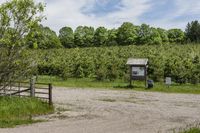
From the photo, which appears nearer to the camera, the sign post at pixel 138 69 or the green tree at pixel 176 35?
the sign post at pixel 138 69

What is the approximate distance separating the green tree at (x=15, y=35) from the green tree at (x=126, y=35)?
82051 mm

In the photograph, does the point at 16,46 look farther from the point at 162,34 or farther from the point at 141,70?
the point at 162,34

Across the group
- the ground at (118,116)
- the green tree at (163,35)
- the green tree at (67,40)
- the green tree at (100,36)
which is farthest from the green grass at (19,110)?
the green tree at (67,40)

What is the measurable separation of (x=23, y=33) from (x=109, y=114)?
5.52 meters

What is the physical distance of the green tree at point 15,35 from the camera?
60.0 ft

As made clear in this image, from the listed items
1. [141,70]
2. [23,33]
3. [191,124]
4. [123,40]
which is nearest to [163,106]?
[191,124]

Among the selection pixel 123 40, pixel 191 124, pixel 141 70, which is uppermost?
pixel 123 40

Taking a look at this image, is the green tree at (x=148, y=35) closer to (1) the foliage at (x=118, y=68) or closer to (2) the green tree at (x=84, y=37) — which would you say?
(2) the green tree at (x=84, y=37)

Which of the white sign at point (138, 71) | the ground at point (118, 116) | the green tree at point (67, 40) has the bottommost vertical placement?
the ground at point (118, 116)

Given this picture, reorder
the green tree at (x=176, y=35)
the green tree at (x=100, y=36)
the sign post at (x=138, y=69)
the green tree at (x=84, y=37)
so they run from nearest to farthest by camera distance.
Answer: the sign post at (x=138, y=69) < the green tree at (x=100, y=36) < the green tree at (x=176, y=35) < the green tree at (x=84, y=37)

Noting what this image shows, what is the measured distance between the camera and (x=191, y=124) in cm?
1582

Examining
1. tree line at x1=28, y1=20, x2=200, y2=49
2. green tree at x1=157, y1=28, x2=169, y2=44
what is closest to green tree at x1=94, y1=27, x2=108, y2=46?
tree line at x1=28, y1=20, x2=200, y2=49

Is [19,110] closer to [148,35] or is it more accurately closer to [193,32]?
[148,35]

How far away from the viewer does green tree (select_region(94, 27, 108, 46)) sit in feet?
340
